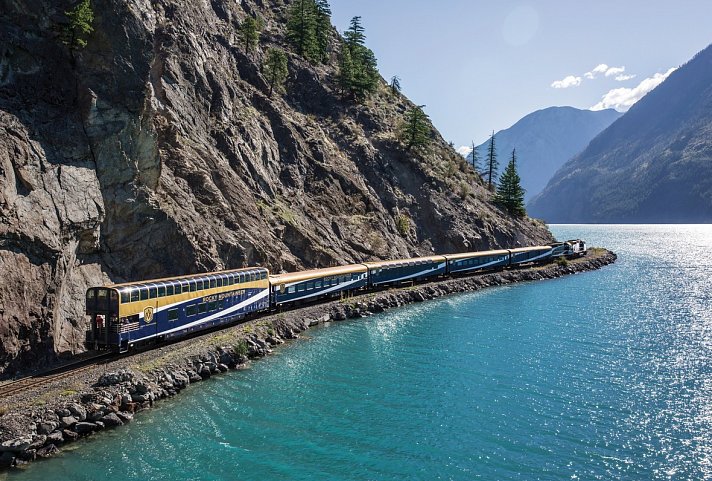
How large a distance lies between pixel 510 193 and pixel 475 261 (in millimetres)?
34802

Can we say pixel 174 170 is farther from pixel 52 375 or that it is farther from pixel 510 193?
pixel 510 193

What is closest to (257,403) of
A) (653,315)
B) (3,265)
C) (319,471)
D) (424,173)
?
(319,471)

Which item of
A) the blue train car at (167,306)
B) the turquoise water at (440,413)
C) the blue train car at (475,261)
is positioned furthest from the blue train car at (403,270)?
the blue train car at (167,306)

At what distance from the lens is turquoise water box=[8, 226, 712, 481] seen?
71.4 ft

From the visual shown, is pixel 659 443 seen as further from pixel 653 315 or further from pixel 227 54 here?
pixel 227 54

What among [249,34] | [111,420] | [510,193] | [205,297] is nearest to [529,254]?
[510,193]

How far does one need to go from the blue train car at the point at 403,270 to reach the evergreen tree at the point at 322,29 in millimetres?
55587

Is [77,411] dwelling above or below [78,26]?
below

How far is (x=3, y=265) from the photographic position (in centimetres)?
2755

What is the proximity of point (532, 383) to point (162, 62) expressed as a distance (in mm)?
50265

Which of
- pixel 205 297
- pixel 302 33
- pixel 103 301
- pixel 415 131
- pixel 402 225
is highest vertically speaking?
pixel 302 33

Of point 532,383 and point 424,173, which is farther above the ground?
point 424,173

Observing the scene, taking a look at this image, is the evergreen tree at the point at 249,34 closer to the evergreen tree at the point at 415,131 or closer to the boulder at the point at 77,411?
the evergreen tree at the point at 415,131

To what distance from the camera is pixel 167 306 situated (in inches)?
1345
